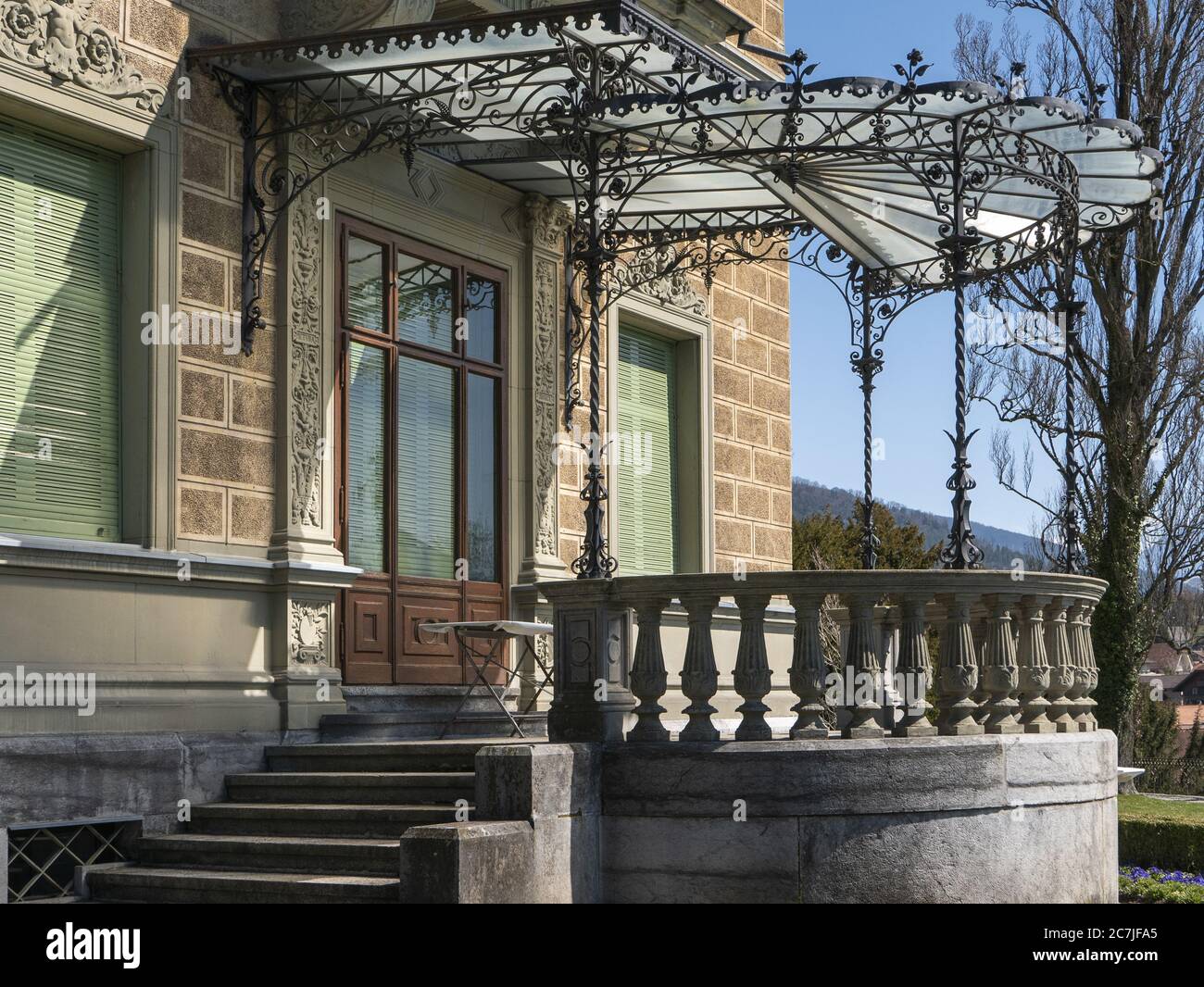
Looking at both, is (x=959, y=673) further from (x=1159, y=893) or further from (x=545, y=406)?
(x=545, y=406)

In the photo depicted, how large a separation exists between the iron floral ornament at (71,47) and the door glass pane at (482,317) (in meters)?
3.64

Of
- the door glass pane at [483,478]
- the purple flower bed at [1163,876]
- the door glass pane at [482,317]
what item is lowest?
the purple flower bed at [1163,876]

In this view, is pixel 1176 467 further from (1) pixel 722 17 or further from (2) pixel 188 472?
(2) pixel 188 472

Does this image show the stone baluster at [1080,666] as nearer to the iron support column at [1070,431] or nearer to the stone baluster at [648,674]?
the iron support column at [1070,431]

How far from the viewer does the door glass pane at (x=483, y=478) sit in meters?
13.6

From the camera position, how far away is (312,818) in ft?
32.1

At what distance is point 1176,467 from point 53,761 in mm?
19732

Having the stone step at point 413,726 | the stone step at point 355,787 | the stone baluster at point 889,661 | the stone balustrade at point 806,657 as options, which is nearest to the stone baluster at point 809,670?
the stone balustrade at point 806,657

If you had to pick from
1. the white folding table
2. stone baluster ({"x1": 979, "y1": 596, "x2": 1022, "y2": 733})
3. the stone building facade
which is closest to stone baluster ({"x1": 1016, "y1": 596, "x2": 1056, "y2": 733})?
stone baluster ({"x1": 979, "y1": 596, "x2": 1022, "y2": 733})

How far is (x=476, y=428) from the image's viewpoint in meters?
13.7

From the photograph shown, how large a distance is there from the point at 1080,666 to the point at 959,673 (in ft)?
4.34

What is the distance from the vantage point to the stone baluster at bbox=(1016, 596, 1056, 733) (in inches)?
403

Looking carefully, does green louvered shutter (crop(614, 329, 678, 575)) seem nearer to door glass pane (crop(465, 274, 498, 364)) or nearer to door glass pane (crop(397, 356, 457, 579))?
door glass pane (crop(465, 274, 498, 364))

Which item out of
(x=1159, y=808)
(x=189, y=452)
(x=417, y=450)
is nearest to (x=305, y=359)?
(x=189, y=452)
